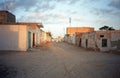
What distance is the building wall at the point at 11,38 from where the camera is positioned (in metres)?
29.5

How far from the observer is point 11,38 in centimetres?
2962

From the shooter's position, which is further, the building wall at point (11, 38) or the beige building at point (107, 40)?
the beige building at point (107, 40)

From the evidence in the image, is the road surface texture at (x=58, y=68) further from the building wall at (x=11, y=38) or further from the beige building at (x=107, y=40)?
the beige building at (x=107, y=40)

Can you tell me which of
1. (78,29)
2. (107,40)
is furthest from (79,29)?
(107,40)

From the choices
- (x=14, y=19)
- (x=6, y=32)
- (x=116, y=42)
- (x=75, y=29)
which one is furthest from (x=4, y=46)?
(x=75, y=29)

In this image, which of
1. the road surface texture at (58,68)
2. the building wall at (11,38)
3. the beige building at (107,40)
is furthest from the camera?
the beige building at (107,40)

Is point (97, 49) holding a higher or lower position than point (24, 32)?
lower

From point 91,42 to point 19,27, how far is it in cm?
Answer: 1395

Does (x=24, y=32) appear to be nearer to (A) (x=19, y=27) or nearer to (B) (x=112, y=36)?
(A) (x=19, y=27)

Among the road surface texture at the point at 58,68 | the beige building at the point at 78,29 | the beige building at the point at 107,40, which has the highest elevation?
the beige building at the point at 78,29

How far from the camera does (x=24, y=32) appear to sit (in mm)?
30547

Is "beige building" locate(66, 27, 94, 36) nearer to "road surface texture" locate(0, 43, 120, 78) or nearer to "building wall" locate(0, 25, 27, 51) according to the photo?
"building wall" locate(0, 25, 27, 51)

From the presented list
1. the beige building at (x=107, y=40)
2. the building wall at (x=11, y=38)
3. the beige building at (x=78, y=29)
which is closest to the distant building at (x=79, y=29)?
the beige building at (x=78, y=29)

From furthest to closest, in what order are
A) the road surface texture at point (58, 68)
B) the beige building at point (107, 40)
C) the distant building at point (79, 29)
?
the distant building at point (79, 29)
the beige building at point (107, 40)
the road surface texture at point (58, 68)
